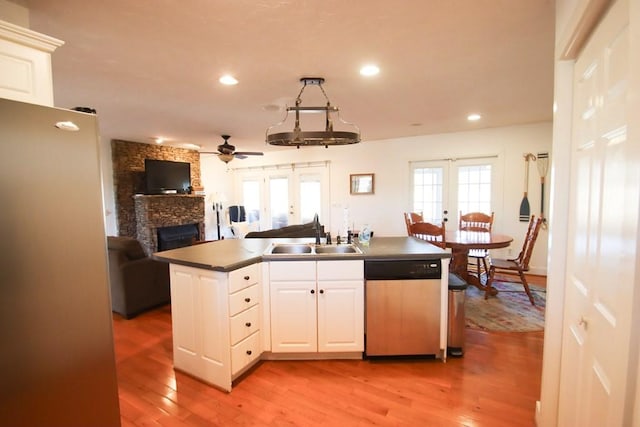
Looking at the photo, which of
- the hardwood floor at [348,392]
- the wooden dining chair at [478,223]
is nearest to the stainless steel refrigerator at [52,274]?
the hardwood floor at [348,392]

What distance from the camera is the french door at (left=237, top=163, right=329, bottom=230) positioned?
263 inches

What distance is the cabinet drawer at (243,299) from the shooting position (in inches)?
82.9

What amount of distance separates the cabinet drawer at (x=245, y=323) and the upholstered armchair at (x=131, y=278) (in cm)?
187

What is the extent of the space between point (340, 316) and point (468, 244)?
6.38 ft

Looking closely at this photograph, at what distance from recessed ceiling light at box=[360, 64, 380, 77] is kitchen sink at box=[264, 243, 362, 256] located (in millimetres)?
1521

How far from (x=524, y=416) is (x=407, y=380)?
712mm

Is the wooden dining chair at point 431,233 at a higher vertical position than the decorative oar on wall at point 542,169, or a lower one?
lower

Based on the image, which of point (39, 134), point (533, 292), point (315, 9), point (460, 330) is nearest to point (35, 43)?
point (39, 134)

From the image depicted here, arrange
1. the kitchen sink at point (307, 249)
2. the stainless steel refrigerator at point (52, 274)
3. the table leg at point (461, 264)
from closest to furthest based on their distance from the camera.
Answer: the stainless steel refrigerator at point (52, 274) < the kitchen sink at point (307, 249) < the table leg at point (461, 264)

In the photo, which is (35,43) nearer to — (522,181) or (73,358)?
(73,358)

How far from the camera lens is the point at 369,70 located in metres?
2.49

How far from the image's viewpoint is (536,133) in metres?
4.68

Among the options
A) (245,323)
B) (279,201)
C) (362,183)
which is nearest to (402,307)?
(245,323)

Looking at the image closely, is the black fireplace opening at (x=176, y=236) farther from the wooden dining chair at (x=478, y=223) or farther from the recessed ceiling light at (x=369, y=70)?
the wooden dining chair at (x=478, y=223)
